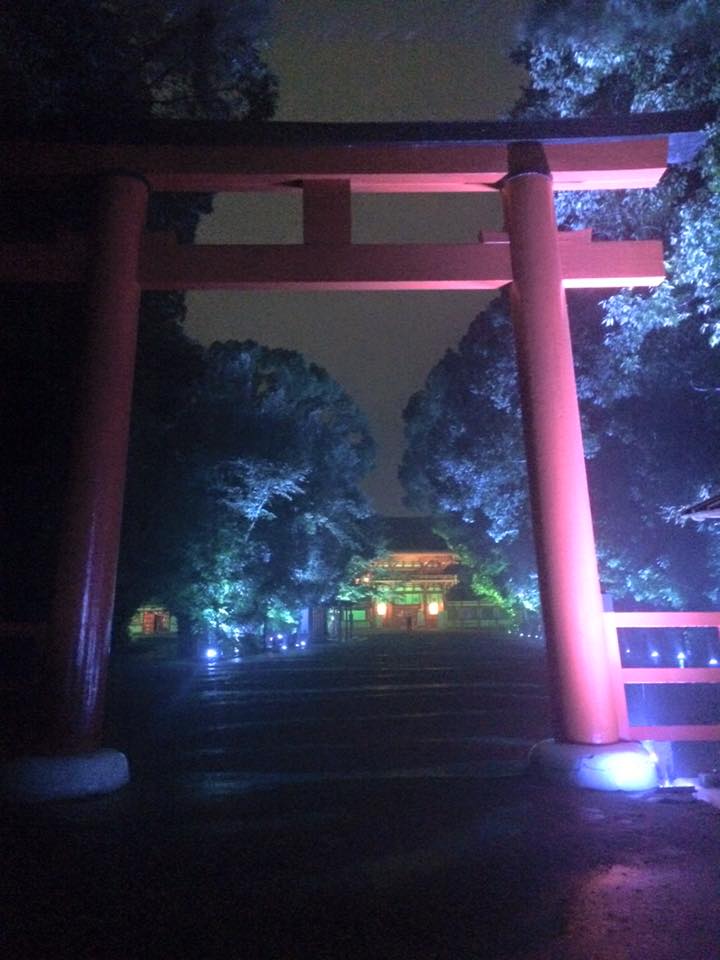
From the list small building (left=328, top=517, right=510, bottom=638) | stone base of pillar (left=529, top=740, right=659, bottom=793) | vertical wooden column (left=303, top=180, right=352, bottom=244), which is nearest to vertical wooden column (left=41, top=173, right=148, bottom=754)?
vertical wooden column (left=303, top=180, right=352, bottom=244)

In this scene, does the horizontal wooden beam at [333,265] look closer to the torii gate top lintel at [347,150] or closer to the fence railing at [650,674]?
the torii gate top lintel at [347,150]

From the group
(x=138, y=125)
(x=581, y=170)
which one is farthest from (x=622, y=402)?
(x=138, y=125)

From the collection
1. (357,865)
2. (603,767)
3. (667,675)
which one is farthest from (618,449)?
(357,865)

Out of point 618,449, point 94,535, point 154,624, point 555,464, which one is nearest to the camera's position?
point 94,535

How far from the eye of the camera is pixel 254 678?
20.0 meters

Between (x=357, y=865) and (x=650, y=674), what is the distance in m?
3.76

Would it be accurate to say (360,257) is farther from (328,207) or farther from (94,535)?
(94,535)

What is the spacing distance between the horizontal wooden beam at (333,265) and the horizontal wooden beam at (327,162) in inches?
26.0

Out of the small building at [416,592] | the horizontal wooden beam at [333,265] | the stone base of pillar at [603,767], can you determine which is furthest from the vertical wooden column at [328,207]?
the small building at [416,592]

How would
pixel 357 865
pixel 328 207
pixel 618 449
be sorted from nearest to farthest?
pixel 357 865 → pixel 328 207 → pixel 618 449

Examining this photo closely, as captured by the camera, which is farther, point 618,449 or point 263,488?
point 263,488

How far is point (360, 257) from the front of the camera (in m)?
7.08

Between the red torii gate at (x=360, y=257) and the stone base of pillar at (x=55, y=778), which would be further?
the red torii gate at (x=360, y=257)

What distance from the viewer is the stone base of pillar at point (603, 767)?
18.7 feet
